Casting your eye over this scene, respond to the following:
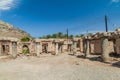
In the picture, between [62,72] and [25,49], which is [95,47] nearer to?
[25,49]

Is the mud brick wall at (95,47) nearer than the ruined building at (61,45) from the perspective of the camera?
No

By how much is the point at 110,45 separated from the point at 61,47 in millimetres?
15142

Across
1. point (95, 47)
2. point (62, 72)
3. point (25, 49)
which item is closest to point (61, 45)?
point (25, 49)

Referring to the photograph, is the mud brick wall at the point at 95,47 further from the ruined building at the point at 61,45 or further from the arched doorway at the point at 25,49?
the arched doorway at the point at 25,49


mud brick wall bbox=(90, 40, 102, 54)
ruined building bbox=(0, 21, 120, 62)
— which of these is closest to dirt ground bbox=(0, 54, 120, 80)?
ruined building bbox=(0, 21, 120, 62)

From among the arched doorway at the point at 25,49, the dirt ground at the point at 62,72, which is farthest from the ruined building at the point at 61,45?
the dirt ground at the point at 62,72

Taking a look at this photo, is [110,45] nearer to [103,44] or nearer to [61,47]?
[103,44]

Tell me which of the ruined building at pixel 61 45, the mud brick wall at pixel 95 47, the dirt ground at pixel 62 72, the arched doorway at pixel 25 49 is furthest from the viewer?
the arched doorway at pixel 25 49

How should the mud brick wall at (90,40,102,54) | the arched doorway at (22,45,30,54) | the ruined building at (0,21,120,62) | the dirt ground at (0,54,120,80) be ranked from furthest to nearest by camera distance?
1. the arched doorway at (22,45,30,54)
2. the mud brick wall at (90,40,102,54)
3. the ruined building at (0,21,120,62)
4. the dirt ground at (0,54,120,80)

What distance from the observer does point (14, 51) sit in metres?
26.3

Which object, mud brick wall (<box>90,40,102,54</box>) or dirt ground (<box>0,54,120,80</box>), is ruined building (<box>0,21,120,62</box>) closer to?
mud brick wall (<box>90,40,102,54</box>)

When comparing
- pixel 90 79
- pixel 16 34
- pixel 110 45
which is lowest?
pixel 90 79

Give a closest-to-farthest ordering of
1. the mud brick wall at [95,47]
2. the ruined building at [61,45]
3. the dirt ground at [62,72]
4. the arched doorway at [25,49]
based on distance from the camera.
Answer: the dirt ground at [62,72] → the ruined building at [61,45] → the mud brick wall at [95,47] → the arched doorway at [25,49]

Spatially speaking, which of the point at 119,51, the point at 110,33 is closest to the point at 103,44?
the point at 110,33
